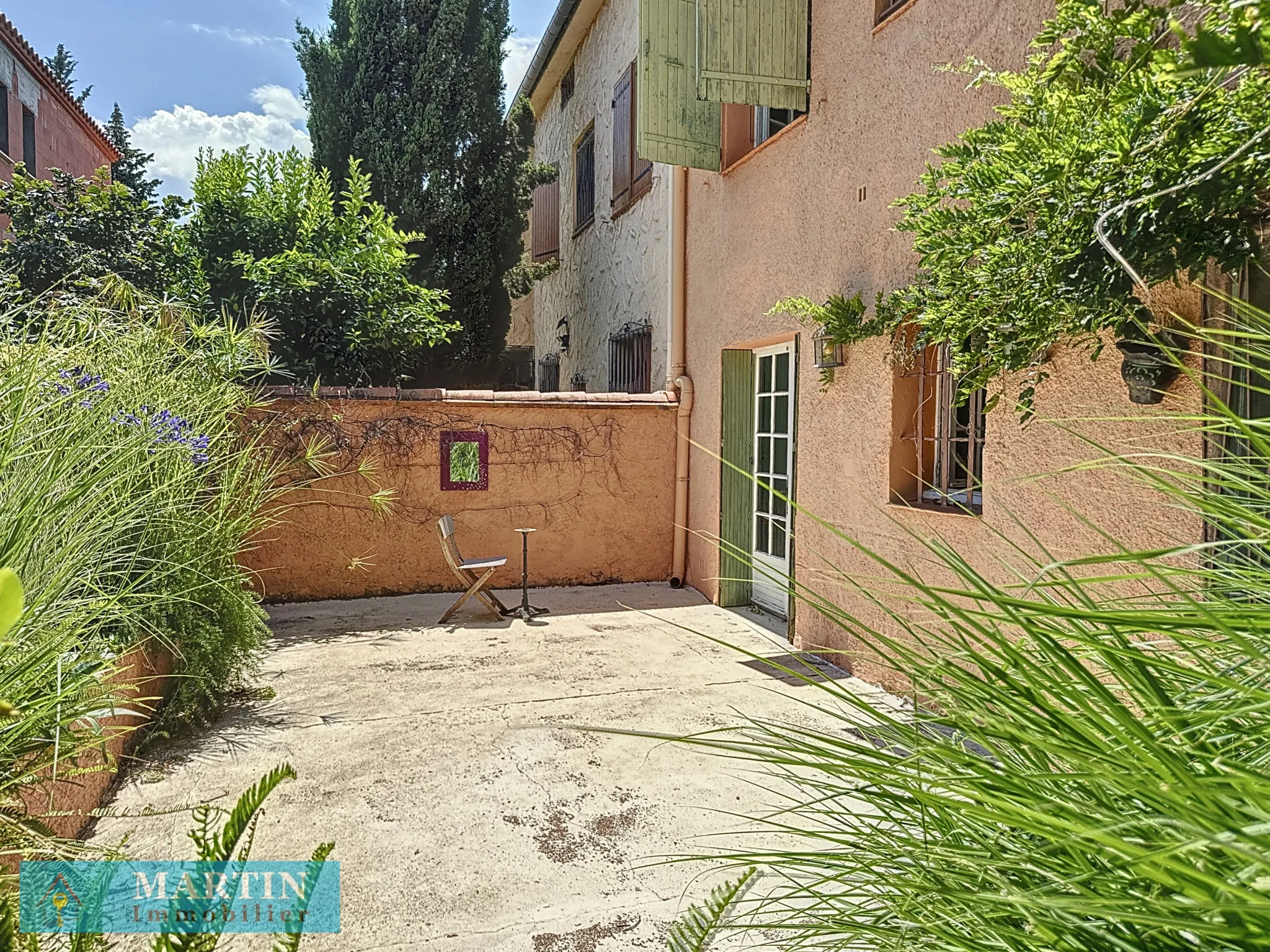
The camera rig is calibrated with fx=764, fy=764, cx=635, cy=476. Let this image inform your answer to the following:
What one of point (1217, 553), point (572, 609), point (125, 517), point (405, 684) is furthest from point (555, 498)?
point (1217, 553)

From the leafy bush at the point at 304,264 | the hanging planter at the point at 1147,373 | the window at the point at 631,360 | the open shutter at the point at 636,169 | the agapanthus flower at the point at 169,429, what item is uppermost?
the open shutter at the point at 636,169

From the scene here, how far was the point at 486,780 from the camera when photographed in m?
3.51

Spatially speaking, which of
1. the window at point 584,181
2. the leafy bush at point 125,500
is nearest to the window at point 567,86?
the window at point 584,181

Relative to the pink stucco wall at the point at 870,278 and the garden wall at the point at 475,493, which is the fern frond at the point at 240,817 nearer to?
the pink stucco wall at the point at 870,278

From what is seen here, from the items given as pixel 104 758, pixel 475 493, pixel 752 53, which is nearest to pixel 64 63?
pixel 475 493

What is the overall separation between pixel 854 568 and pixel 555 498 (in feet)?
12.8

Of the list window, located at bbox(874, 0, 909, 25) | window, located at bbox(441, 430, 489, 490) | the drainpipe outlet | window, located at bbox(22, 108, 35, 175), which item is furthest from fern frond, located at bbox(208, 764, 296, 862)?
window, located at bbox(22, 108, 35, 175)

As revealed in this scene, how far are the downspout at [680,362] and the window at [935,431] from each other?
121 inches

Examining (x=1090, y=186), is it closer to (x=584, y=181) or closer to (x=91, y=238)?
(x=91, y=238)

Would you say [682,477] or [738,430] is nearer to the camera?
[738,430]

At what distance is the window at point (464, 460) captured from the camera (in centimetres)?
758

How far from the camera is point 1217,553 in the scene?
103 centimetres

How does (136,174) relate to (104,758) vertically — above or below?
above

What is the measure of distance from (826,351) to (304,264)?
17.2ft
